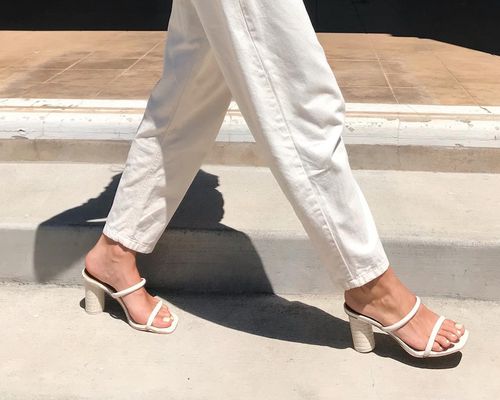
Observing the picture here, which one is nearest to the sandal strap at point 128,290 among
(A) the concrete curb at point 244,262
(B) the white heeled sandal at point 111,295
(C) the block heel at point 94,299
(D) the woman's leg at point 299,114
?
(B) the white heeled sandal at point 111,295

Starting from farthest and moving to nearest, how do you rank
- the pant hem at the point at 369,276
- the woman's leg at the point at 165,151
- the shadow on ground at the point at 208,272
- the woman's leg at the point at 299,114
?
the shadow on ground at the point at 208,272 → the woman's leg at the point at 165,151 → the pant hem at the point at 369,276 → the woman's leg at the point at 299,114

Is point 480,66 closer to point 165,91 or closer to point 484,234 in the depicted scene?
point 484,234

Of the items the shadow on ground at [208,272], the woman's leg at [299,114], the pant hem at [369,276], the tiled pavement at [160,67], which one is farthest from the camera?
the tiled pavement at [160,67]

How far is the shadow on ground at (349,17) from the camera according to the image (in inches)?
218

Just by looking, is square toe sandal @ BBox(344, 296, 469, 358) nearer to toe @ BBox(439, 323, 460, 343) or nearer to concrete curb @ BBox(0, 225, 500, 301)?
toe @ BBox(439, 323, 460, 343)

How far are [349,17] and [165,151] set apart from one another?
4408 millimetres

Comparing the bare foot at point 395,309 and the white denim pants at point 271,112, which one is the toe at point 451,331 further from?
the white denim pants at point 271,112

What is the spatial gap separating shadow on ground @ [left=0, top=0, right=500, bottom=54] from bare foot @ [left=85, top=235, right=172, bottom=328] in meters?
3.34

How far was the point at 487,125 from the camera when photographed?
3.03 metres

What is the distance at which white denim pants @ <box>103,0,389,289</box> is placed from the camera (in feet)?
5.86

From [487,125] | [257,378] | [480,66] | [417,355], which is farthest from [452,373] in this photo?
[480,66]

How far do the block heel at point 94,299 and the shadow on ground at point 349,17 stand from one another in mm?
3344

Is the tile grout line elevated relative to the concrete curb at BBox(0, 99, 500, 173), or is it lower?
lower

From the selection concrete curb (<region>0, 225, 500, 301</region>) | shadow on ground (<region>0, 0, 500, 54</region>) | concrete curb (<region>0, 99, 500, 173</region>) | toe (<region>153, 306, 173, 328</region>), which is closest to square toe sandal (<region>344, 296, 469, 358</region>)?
concrete curb (<region>0, 225, 500, 301</region>)
